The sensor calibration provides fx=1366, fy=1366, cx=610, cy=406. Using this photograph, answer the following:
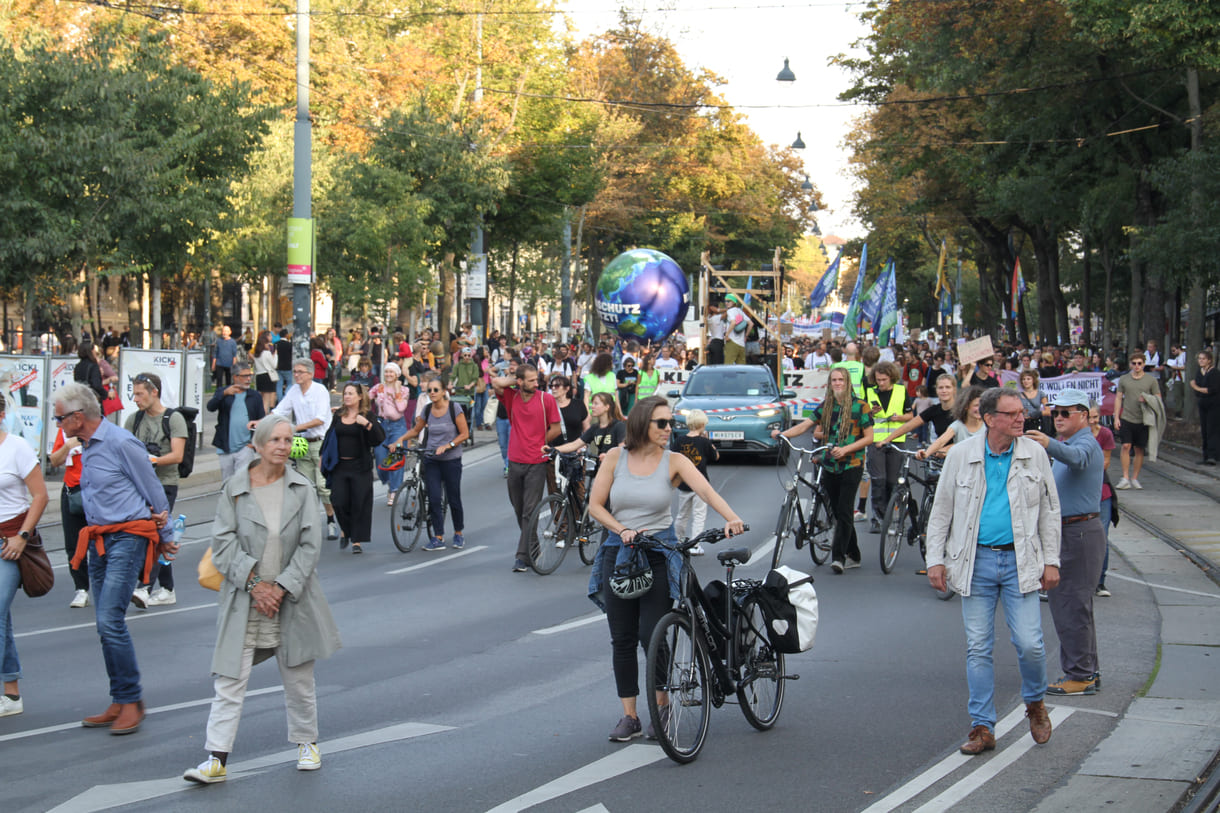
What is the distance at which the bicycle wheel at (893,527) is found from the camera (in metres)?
12.1

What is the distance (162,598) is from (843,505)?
5859mm

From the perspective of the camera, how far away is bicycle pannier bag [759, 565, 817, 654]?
6785mm

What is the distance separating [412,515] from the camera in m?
13.8

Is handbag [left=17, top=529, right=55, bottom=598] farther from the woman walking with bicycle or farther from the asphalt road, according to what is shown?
the woman walking with bicycle

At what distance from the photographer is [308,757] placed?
6320mm

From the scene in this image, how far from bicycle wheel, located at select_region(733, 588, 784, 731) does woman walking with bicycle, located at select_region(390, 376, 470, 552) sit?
688 centimetres

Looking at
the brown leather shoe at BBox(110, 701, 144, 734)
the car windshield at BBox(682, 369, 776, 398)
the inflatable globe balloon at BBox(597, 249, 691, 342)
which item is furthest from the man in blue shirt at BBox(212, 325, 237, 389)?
the brown leather shoe at BBox(110, 701, 144, 734)

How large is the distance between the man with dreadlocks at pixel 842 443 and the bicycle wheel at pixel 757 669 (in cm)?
498

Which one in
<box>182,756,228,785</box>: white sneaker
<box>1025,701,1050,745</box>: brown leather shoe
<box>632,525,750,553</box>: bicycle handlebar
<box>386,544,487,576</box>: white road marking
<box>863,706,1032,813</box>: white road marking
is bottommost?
<box>386,544,487,576</box>: white road marking

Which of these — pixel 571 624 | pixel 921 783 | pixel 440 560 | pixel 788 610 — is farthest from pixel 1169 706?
pixel 440 560

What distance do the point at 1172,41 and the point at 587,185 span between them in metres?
23.9

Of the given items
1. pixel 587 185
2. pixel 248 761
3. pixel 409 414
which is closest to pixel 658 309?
pixel 587 185

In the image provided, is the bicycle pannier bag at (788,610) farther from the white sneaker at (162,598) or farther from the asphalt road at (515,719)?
the white sneaker at (162,598)

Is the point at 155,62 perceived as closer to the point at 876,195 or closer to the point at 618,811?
the point at 618,811
